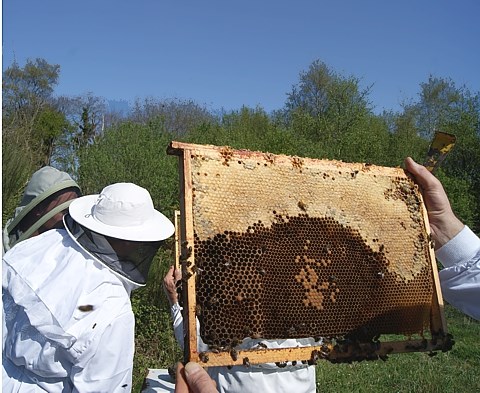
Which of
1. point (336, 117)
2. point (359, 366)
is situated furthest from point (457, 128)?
point (359, 366)

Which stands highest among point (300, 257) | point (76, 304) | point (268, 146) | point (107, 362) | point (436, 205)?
point (268, 146)

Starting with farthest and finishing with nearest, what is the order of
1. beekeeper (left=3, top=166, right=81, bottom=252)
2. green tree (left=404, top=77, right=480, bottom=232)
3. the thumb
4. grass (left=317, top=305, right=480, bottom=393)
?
green tree (left=404, top=77, right=480, bottom=232), grass (left=317, top=305, right=480, bottom=393), beekeeper (left=3, top=166, right=81, bottom=252), the thumb

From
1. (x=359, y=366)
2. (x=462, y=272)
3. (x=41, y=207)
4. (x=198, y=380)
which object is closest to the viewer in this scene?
(x=198, y=380)

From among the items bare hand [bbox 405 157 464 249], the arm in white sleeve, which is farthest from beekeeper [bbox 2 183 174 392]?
bare hand [bbox 405 157 464 249]

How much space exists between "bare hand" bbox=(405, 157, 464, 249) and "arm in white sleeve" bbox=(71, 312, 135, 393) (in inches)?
76.0

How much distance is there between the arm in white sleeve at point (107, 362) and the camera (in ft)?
8.80

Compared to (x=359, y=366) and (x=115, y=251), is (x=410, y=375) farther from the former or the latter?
(x=115, y=251)

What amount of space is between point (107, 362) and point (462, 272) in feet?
Result: 6.83

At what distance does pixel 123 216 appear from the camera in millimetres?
3076

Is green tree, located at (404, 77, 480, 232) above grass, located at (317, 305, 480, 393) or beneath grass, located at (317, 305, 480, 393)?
above

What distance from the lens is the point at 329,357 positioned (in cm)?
250

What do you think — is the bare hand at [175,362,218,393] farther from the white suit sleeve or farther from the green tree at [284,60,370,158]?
the green tree at [284,60,370,158]

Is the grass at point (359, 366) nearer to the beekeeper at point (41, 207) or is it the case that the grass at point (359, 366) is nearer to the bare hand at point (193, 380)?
the beekeeper at point (41, 207)

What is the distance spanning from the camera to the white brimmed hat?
3.02 meters
